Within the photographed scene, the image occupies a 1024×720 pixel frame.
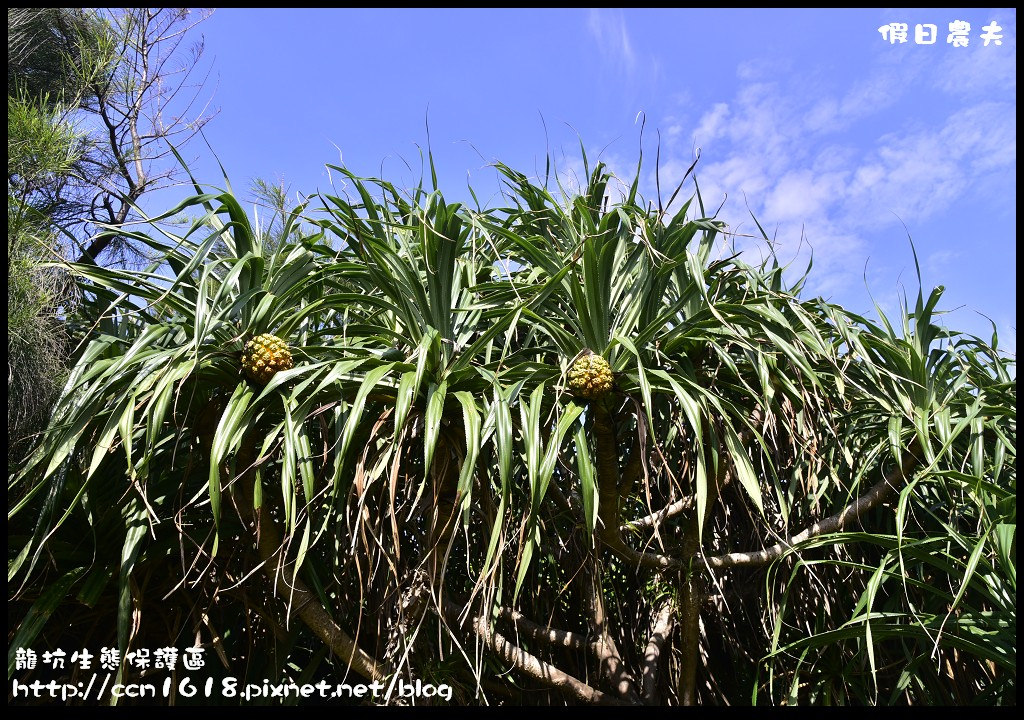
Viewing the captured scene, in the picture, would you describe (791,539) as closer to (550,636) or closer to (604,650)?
(604,650)

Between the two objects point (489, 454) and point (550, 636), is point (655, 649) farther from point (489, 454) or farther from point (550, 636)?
point (489, 454)

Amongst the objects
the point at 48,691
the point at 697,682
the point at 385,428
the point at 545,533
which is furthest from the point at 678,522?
the point at 48,691

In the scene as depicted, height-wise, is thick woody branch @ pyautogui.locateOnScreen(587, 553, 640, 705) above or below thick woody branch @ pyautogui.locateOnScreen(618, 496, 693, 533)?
below

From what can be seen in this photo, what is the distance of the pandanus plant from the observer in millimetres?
1702

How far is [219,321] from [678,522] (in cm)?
183

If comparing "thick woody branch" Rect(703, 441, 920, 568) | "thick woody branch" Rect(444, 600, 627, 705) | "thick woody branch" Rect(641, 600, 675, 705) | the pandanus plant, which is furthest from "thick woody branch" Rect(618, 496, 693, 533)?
"thick woody branch" Rect(444, 600, 627, 705)

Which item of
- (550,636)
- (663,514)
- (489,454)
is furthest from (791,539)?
(489,454)

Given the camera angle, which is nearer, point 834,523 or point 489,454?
point 489,454

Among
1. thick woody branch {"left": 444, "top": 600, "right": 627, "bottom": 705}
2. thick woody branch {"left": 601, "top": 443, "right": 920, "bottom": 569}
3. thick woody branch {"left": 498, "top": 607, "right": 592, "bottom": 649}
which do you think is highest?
thick woody branch {"left": 601, "top": 443, "right": 920, "bottom": 569}

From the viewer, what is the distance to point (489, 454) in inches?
74.2

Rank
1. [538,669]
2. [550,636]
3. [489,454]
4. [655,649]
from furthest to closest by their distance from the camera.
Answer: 1. [655,649]
2. [550,636]
3. [538,669]
4. [489,454]

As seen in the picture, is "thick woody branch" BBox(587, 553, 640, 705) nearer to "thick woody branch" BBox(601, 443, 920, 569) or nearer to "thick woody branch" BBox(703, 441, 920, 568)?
"thick woody branch" BBox(601, 443, 920, 569)

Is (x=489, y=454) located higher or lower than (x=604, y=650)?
higher

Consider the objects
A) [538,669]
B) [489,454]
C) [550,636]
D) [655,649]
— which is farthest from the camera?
[655,649]
